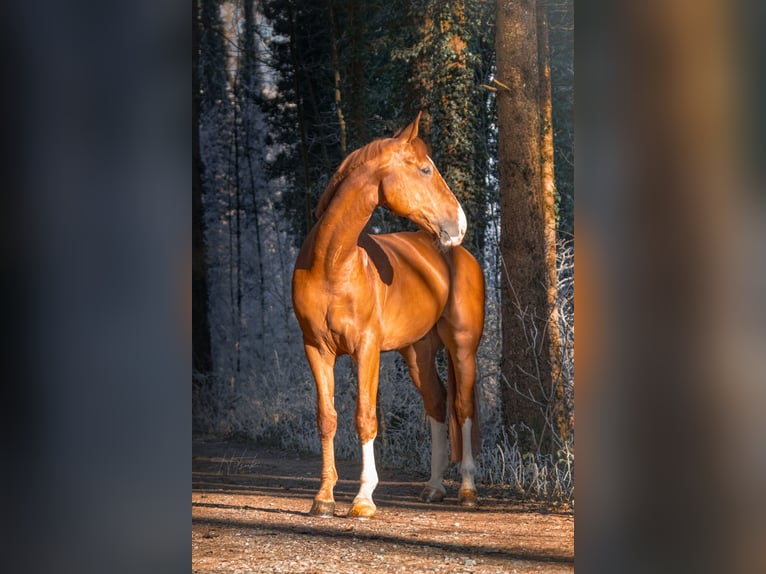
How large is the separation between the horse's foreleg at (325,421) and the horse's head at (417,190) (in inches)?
29.4

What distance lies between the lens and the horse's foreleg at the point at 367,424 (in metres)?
4.23

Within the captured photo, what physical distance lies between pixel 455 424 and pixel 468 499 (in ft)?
1.16

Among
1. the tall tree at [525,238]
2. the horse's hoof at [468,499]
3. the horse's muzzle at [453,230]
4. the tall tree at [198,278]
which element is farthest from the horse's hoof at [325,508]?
the tall tree at [198,278]

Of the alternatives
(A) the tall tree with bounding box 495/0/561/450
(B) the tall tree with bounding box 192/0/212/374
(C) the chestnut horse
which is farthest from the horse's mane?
(B) the tall tree with bounding box 192/0/212/374

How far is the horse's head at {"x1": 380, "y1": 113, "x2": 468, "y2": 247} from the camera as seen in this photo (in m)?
4.16

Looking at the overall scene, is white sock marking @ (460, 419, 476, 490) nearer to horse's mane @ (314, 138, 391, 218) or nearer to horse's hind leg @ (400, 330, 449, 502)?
horse's hind leg @ (400, 330, 449, 502)

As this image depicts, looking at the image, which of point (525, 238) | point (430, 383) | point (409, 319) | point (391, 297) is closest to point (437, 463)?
point (430, 383)

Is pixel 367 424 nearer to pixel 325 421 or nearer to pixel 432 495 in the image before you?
pixel 325 421

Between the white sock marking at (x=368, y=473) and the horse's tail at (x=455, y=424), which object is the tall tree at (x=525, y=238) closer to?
the horse's tail at (x=455, y=424)

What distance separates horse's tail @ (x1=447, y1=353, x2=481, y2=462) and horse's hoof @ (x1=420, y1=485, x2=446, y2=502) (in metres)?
0.18
